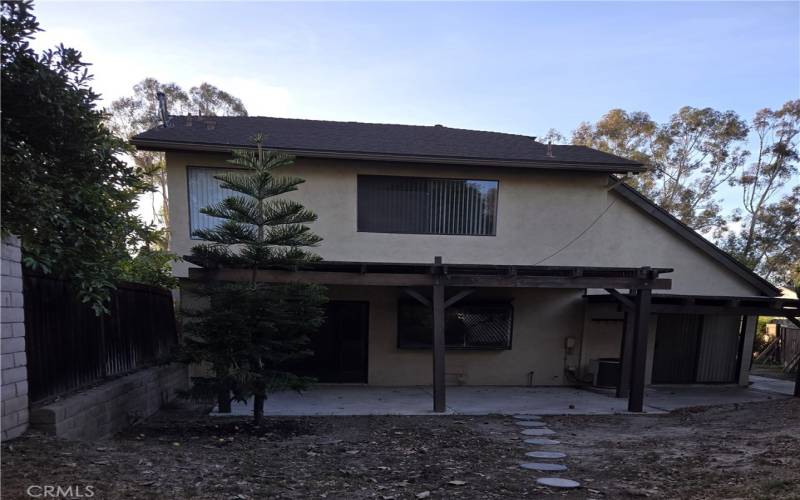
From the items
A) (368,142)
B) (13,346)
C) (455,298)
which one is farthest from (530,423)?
(13,346)

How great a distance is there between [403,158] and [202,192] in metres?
3.99

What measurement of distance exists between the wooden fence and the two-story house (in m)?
1.63

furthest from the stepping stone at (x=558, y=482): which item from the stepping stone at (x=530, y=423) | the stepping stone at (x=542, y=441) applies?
the stepping stone at (x=530, y=423)

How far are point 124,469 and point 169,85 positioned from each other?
22093 millimetres

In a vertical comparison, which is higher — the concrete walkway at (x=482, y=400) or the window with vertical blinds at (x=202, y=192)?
the window with vertical blinds at (x=202, y=192)

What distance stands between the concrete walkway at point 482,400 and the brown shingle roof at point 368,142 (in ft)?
15.3

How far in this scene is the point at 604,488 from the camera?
14.7 feet

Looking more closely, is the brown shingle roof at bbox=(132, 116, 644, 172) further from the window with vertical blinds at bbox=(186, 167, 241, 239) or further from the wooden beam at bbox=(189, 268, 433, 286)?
the wooden beam at bbox=(189, 268, 433, 286)

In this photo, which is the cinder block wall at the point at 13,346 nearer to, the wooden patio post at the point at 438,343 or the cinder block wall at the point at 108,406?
the cinder block wall at the point at 108,406

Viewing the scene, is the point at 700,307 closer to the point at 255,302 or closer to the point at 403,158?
the point at 403,158

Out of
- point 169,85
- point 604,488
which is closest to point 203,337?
point 604,488

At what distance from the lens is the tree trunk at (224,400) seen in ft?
20.7

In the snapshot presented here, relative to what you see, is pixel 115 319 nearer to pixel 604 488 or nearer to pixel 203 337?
pixel 203 337

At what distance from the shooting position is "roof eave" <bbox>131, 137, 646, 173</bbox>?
8.68 metres
